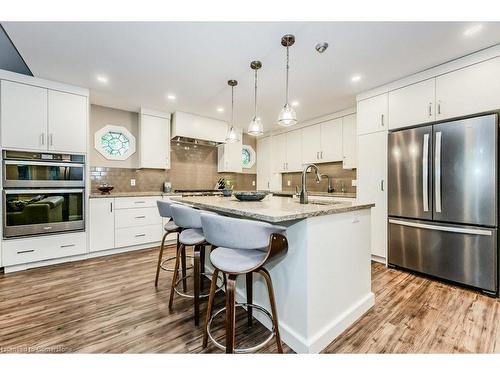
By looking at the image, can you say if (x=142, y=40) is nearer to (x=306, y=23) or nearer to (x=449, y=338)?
(x=306, y=23)

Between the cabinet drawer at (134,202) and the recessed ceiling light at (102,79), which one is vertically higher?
the recessed ceiling light at (102,79)

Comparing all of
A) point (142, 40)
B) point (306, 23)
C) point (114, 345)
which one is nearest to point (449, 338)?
point (114, 345)

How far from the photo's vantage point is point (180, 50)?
86.7 inches

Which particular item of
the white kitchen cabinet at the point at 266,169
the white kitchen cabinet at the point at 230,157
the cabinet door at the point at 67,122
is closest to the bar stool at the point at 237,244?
the cabinet door at the point at 67,122

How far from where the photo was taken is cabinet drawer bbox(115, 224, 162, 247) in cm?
339

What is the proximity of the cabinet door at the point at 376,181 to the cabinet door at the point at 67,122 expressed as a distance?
156 inches

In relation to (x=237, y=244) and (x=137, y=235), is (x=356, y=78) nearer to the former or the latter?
(x=237, y=244)

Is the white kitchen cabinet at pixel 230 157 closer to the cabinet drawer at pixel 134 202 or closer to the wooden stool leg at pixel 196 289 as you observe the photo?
the cabinet drawer at pixel 134 202

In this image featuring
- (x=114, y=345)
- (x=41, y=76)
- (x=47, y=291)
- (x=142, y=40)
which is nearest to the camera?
(x=114, y=345)

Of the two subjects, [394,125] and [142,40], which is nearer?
[142,40]

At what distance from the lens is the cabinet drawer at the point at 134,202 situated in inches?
133

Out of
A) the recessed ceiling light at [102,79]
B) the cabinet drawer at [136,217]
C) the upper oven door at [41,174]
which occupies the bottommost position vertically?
the cabinet drawer at [136,217]
